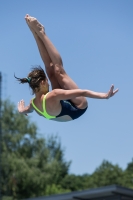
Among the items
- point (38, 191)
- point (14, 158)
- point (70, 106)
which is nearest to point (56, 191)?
point (38, 191)

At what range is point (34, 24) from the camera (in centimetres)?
663

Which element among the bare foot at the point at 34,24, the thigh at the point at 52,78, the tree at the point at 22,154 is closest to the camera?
the bare foot at the point at 34,24

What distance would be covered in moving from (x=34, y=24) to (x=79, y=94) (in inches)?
43.0

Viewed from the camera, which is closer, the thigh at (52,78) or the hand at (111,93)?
the hand at (111,93)

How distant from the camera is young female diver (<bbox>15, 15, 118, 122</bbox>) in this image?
261 inches

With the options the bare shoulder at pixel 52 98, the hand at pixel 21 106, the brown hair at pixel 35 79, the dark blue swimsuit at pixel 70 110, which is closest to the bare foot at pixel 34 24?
the brown hair at pixel 35 79

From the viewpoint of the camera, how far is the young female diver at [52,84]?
664 cm

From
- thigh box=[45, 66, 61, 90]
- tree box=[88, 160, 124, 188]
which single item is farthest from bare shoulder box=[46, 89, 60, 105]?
tree box=[88, 160, 124, 188]

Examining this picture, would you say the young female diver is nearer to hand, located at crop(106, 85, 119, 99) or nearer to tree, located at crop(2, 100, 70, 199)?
hand, located at crop(106, 85, 119, 99)

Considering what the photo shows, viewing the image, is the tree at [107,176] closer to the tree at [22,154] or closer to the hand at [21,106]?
the tree at [22,154]

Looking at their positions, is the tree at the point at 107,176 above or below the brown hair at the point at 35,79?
below

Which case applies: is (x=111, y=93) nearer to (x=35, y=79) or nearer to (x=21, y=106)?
(x=35, y=79)

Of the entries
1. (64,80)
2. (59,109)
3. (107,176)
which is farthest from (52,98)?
(107,176)

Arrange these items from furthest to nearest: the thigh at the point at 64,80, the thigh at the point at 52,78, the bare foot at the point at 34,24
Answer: the thigh at the point at 52,78
the thigh at the point at 64,80
the bare foot at the point at 34,24
